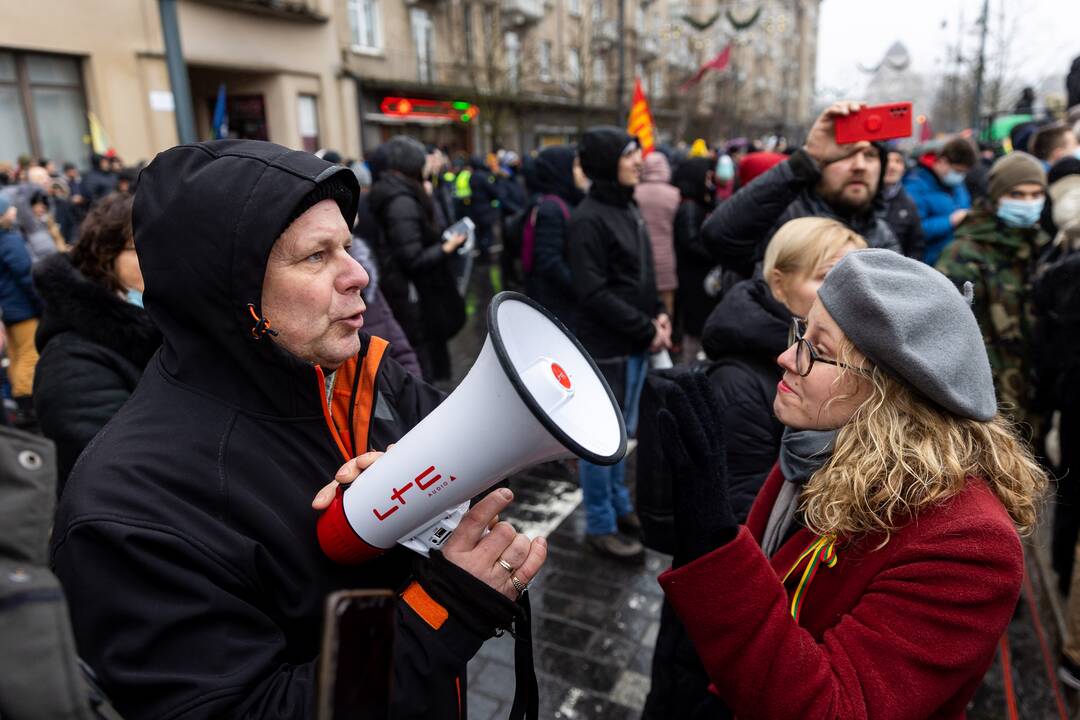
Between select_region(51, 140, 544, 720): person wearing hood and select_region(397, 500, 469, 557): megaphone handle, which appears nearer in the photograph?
select_region(51, 140, 544, 720): person wearing hood

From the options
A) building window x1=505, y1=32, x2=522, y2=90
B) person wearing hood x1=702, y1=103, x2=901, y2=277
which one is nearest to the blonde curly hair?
person wearing hood x1=702, y1=103, x2=901, y2=277

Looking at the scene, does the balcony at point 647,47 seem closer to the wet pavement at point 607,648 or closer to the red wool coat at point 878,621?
the wet pavement at point 607,648

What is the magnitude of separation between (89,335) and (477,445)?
5.86ft

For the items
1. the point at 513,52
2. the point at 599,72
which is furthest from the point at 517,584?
the point at 599,72

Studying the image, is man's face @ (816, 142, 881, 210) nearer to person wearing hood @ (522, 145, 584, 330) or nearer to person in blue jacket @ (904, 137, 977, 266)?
person wearing hood @ (522, 145, 584, 330)

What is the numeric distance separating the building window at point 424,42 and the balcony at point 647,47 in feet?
51.7

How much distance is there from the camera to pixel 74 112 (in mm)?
13961

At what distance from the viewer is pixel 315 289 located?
4.99 ft

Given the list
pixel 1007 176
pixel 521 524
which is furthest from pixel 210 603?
pixel 1007 176

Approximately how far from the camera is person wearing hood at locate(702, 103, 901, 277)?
3012 mm

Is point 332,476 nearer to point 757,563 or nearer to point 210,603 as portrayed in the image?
point 210,603

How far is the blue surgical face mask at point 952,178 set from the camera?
6.33 m

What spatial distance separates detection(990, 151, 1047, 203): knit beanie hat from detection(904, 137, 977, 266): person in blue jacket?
2317 millimetres

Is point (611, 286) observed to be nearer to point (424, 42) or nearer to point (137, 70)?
point (137, 70)
